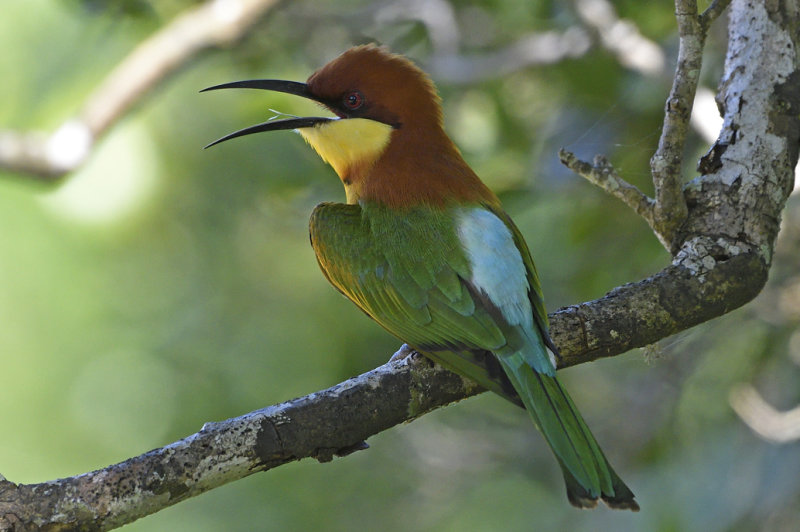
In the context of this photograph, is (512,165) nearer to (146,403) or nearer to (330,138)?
(330,138)

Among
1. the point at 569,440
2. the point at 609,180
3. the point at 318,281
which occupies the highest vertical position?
the point at 318,281

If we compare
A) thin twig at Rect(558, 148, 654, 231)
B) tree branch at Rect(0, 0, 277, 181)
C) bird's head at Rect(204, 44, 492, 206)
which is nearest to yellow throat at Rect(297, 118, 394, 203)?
bird's head at Rect(204, 44, 492, 206)

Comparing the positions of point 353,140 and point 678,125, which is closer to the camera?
point 678,125

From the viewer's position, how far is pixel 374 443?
507 cm

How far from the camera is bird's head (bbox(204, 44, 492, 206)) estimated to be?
2982mm

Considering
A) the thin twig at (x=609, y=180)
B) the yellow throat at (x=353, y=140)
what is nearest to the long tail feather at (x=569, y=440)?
the thin twig at (x=609, y=180)

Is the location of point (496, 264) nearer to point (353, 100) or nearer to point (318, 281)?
point (353, 100)

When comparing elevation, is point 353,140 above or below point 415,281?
above

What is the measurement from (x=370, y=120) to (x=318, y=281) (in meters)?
2.35

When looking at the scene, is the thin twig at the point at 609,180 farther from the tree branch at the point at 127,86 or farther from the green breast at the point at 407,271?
Answer: the tree branch at the point at 127,86

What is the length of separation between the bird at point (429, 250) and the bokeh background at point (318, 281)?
0.77 metres

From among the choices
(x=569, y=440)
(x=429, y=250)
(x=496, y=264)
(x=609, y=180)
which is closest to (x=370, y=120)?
(x=429, y=250)

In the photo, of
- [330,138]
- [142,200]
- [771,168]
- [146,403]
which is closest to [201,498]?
[146,403]

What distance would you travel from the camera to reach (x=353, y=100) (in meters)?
3.09
